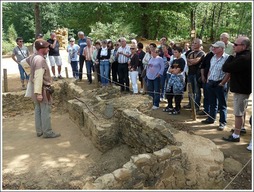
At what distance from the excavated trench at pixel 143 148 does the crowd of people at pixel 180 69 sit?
0.87 meters

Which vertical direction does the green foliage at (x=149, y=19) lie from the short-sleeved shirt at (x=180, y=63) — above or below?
above

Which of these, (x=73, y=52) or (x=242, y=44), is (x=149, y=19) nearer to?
(x=73, y=52)

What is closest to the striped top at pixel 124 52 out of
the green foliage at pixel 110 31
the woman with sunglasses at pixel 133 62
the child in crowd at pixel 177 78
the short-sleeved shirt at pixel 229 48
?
the woman with sunglasses at pixel 133 62

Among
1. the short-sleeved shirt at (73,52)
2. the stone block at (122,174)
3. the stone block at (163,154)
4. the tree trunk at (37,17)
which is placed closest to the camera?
the stone block at (122,174)

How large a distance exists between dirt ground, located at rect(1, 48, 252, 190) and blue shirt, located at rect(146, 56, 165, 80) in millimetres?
1031

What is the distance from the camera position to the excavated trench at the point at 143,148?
4.16m

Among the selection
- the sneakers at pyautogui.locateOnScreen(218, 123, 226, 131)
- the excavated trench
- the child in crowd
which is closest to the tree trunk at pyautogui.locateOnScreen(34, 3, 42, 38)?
the excavated trench

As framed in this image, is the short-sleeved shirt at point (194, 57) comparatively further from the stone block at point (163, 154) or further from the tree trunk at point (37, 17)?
the tree trunk at point (37, 17)

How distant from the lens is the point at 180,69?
7.14m

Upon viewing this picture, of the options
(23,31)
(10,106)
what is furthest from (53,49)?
(23,31)

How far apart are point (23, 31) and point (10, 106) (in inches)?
1193

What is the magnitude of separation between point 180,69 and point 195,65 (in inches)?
17.5

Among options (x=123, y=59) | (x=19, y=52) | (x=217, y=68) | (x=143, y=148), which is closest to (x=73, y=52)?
(x=19, y=52)

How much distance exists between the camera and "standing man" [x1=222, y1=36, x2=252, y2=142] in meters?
5.00
